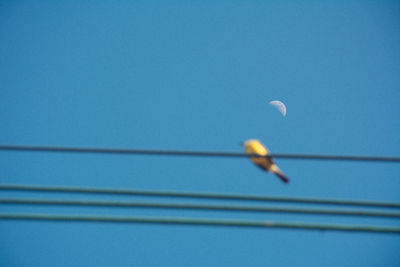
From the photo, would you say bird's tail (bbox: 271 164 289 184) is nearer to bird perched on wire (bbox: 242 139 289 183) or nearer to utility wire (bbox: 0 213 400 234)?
bird perched on wire (bbox: 242 139 289 183)

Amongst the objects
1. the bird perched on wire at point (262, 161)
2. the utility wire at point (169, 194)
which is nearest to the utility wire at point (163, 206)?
the utility wire at point (169, 194)

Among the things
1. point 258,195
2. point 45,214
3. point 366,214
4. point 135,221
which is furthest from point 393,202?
point 45,214

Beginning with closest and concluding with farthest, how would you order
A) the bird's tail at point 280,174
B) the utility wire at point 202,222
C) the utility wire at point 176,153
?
the utility wire at point 202,222 → the utility wire at point 176,153 → the bird's tail at point 280,174

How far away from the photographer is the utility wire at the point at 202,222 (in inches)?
97.2

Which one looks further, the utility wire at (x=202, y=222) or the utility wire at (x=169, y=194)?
the utility wire at (x=169, y=194)

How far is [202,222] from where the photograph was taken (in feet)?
8.11

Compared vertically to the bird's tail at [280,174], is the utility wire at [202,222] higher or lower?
lower

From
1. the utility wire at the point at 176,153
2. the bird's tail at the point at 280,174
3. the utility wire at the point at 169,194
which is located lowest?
the utility wire at the point at 169,194

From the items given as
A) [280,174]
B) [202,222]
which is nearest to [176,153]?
[202,222]

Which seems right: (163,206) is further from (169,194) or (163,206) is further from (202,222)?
(202,222)

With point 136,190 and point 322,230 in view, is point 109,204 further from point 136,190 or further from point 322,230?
point 322,230

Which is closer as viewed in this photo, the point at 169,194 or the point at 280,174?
the point at 169,194

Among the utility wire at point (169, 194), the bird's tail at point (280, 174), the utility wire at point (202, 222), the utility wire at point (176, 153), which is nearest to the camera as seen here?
the utility wire at point (202, 222)

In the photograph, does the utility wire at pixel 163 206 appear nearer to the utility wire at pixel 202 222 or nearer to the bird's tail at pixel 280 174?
the utility wire at pixel 202 222
